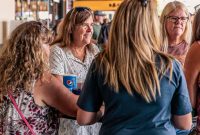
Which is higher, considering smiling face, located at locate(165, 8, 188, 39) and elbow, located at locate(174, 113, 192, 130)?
smiling face, located at locate(165, 8, 188, 39)

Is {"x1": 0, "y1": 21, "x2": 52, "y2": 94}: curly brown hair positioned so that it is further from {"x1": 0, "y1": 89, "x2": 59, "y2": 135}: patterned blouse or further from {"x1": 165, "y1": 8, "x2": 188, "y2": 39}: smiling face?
{"x1": 165, "y1": 8, "x2": 188, "y2": 39}: smiling face

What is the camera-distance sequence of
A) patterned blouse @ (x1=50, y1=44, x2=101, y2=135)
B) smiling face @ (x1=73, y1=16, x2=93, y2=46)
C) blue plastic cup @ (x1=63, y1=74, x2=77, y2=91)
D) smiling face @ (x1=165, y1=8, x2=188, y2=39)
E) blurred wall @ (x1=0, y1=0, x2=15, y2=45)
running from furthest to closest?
blurred wall @ (x1=0, y1=0, x2=15, y2=45)
smiling face @ (x1=165, y1=8, x2=188, y2=39)
smiling face @ (x1=73, y1=16, x2=93, y2=46)
patterned blouse @ (x1=50, y1=44, x2=101, y2=135)
blue plastic cup @ (x1=63, y1=74, x2=77, y2=91)

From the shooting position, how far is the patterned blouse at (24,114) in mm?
1891

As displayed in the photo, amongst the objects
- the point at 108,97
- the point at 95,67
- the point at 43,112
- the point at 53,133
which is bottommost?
the point at 53,133

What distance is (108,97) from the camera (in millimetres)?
1743

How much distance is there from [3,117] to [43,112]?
0.20 metres

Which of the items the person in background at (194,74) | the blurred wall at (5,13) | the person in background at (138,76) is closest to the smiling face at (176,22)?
the person in background at (194,74)

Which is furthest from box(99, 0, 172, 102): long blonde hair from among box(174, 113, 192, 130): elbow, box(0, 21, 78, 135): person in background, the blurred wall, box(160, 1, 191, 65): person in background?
the blurred wall

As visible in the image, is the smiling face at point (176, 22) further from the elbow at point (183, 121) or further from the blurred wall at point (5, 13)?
the blurred wall at point (5, 13)

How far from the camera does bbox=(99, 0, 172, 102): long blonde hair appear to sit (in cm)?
170

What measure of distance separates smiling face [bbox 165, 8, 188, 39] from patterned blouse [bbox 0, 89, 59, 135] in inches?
56.4

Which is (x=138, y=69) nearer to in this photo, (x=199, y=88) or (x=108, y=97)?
(x=108, y=97)

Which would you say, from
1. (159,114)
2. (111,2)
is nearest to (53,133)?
(159,114)

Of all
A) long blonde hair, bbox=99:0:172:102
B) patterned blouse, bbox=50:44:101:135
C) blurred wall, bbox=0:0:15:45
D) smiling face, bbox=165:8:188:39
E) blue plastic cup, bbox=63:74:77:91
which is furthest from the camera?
blurred wall, bbox=0:0:15:45
